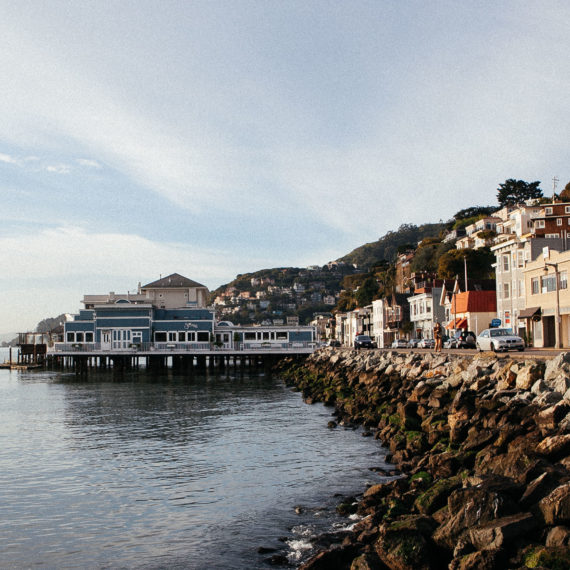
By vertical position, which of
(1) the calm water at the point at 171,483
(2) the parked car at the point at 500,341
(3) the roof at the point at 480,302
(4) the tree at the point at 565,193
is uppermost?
(4) the tree at the point at 565,193

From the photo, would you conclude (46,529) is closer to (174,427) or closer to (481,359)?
(174,427)

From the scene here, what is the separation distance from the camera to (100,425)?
103 feet

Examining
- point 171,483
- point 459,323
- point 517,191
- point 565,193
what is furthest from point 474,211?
point 171,483

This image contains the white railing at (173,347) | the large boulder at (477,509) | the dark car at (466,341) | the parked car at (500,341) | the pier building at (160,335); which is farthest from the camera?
the pier building at (160,335)

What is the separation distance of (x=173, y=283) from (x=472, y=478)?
78.3 metres

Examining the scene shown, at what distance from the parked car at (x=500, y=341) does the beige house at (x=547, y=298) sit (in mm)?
9470

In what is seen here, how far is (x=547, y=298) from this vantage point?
4975 centimetres

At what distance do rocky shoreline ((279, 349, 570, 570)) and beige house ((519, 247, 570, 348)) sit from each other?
22261mm

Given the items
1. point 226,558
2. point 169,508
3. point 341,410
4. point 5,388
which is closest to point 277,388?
point 341,410

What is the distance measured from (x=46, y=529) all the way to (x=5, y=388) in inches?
1861

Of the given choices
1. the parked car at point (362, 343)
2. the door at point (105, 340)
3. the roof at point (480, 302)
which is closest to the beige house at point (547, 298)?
the roof at point (480, 302)

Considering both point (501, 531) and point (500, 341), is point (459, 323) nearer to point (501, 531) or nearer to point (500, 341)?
point (500, 341)

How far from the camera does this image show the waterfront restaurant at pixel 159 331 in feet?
259

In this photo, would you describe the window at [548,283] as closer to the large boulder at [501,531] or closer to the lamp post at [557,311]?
the lamp post at [557,311]
